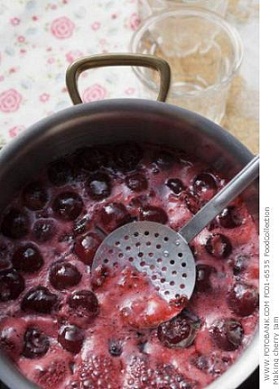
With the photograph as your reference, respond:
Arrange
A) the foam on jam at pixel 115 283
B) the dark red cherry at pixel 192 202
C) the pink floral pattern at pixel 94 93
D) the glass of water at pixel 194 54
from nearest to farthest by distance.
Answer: the foam on jam at pixel 115 283 < the dark red cherry at pixel 192 202 < the glass of water at pixel 194 54 < the pink floral pattern at pixel 94 93

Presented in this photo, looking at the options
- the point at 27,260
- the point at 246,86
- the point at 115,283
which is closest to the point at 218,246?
the point at 115,283

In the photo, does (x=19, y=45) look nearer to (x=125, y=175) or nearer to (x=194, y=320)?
(x=125, y=175)

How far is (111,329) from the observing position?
0.92 meters

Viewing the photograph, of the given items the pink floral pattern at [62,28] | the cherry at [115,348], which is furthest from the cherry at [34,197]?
the pink floral pattern at [62,28]

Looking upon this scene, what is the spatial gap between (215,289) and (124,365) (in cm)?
14

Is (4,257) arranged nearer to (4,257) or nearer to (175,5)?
(4,257)

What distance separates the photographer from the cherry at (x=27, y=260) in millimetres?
958

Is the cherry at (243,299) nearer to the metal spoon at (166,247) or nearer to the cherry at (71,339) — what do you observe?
the metal spoon at (166,247)

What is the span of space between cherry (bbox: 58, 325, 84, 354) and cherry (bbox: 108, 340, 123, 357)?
0.11ft

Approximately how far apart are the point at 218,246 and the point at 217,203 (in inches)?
2.3

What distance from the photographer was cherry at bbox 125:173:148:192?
40.1 inches

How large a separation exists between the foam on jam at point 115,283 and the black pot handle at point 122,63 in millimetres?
82

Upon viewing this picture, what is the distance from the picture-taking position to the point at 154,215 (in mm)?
988
